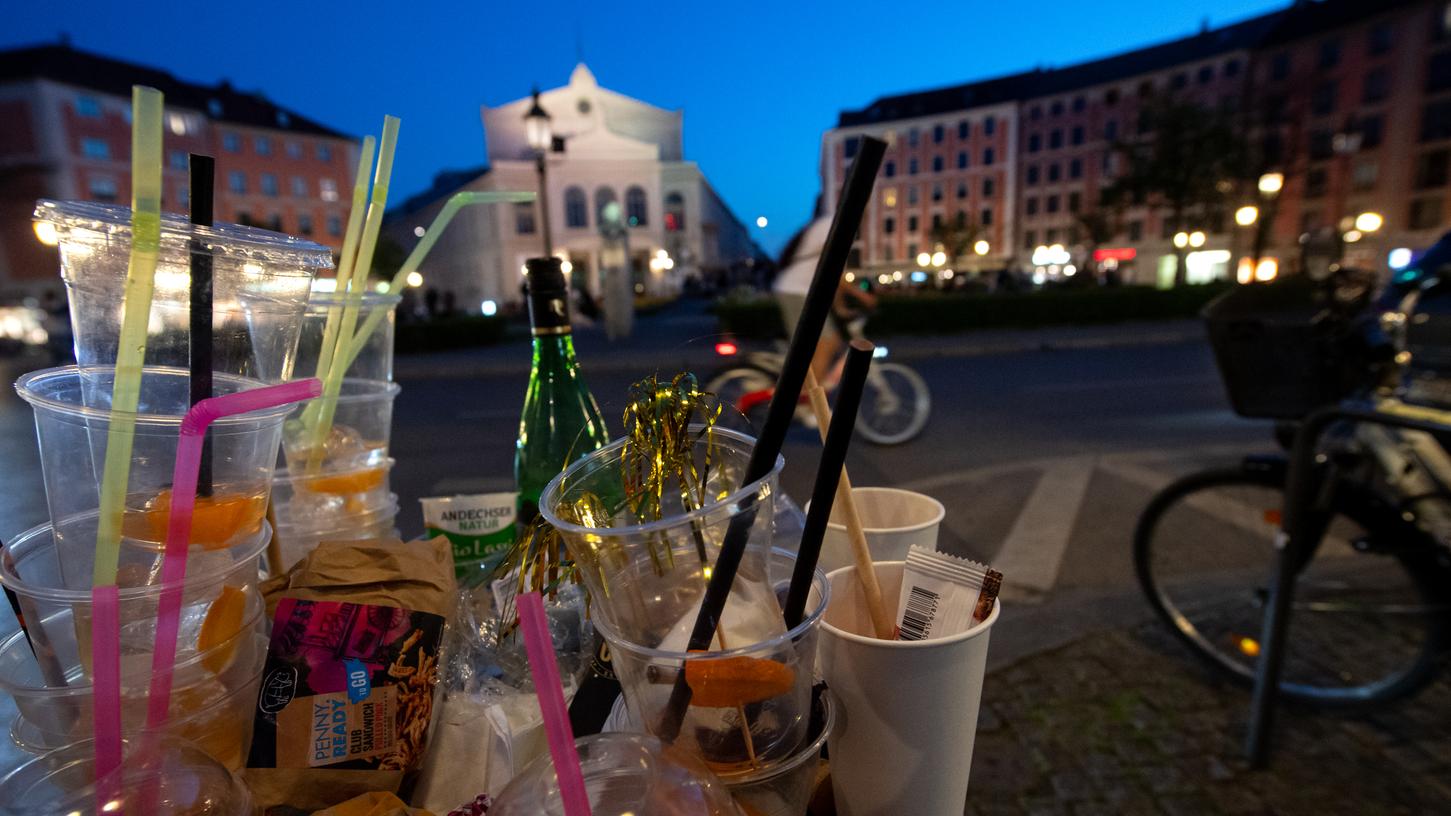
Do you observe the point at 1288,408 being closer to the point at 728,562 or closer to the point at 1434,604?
the point at 1434,604

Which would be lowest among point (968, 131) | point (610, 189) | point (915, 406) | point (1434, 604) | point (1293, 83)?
point (1434, 604)

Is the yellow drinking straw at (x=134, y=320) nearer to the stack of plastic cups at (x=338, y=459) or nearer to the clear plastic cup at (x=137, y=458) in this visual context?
the clear plastic cup at (x=137, y=458)

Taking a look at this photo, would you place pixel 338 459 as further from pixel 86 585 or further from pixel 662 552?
pixel 662 552

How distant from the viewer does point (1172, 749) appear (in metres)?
2.41

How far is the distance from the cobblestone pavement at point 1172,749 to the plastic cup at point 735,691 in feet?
6.60

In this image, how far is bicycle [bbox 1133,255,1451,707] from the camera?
2453 mm

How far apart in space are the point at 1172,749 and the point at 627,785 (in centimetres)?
267

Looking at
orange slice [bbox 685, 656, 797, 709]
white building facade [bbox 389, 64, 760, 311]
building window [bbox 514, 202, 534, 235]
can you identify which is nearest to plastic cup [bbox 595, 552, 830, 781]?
orange slice [bbox 685, 656, 797, 709]

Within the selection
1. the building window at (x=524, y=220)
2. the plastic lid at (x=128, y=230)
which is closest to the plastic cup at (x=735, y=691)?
the plastic lid at (x=128, y=230)

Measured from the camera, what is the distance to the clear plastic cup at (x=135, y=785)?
48cm

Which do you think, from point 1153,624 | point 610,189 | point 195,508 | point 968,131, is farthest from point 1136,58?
point 195,508

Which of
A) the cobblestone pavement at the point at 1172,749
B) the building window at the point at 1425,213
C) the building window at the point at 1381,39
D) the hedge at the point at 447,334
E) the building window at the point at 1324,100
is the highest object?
the building window at the point at 1381,39

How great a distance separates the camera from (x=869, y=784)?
0.67 metres

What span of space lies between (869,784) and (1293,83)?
137 ft
